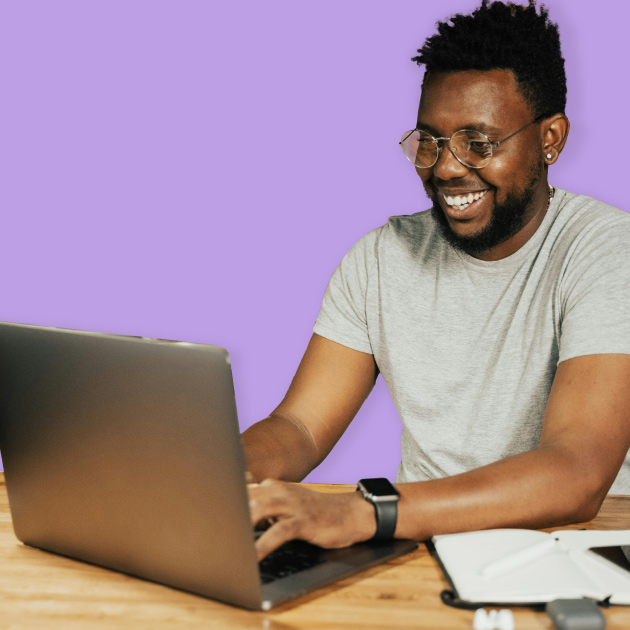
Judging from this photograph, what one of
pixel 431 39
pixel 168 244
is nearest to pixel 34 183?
pixel 168 244

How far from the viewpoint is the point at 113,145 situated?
2.99 meters

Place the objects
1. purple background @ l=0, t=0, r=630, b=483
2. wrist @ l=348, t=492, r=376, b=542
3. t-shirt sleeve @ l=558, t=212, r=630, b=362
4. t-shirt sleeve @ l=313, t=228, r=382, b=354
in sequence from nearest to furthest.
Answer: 1. wrist @ l=348, t=492, r=376, b=542
2. t-shirt sleeve @ l=558, t=212, r=630, b=362
3. t-shirt sleeve @ l=313, t=228, r=382, b=354
4. purple background @ l=0, t=0, r=630, b=483

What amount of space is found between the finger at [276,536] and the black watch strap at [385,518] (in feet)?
0.47

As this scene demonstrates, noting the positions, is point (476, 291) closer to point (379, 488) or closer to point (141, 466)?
point (379, 488)

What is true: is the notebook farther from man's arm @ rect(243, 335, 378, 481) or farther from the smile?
the smile

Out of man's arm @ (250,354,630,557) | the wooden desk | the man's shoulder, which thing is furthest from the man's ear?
the wooden desk

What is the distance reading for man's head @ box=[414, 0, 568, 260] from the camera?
5.79 ft

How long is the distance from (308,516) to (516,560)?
0.89 feet

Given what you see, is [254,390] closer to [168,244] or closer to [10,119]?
[168,244]

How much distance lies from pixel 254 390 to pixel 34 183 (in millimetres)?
1069

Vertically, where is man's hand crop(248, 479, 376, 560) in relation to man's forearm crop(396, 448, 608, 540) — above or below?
above

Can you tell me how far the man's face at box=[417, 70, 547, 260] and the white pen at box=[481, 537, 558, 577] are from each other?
35.4 inches

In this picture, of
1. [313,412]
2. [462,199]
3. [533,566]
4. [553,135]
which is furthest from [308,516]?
[553,135]

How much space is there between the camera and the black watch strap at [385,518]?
1.18 metres
